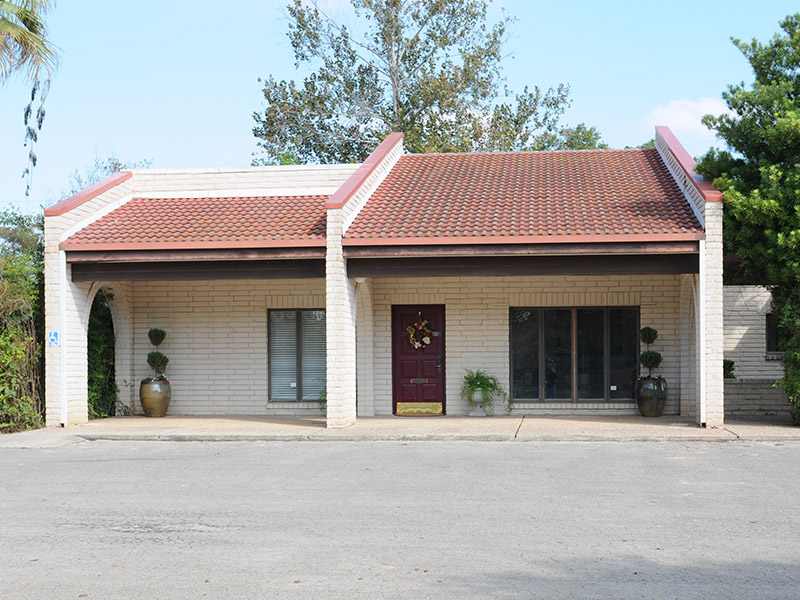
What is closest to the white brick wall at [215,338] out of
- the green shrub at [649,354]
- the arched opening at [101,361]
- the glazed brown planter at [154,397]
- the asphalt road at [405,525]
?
the arched opening at [101,361]

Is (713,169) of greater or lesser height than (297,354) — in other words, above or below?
above

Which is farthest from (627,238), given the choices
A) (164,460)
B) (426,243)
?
(164,460)

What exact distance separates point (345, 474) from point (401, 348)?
8.64m

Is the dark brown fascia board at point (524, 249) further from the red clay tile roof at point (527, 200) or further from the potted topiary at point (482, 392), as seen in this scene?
the potted topiary at point (482, 392)

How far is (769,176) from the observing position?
1556 cm

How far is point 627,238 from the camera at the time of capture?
15867 mm

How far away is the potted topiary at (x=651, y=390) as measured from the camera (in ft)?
60.0

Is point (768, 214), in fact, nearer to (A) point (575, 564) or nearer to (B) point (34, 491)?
(A) point (575, 564)

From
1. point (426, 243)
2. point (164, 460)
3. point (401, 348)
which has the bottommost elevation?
point (164, 460)

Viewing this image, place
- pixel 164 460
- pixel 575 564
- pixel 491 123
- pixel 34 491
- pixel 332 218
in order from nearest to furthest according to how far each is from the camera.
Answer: pixel 575 564
pixel 34 491
pixel 164 460
pixel 332 218
pixel 491 123

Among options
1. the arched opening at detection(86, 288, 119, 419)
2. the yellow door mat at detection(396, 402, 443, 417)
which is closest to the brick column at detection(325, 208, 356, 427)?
the yellow door mat at detection(396, 402, 443, 417)

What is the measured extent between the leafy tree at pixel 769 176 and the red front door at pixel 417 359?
19.2 feet

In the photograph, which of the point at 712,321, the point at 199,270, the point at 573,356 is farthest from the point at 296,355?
the point at 712,321

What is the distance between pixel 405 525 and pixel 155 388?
12419 mm
